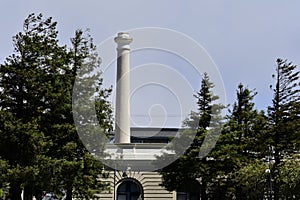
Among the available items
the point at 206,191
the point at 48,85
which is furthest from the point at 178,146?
the point at 48,85

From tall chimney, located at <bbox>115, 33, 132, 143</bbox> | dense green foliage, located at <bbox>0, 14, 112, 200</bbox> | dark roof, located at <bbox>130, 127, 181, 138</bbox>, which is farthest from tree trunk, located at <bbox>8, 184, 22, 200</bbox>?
dark roof, located at <bbox>130, 127, 181, 138</bbox>

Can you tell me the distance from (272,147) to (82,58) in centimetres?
1316

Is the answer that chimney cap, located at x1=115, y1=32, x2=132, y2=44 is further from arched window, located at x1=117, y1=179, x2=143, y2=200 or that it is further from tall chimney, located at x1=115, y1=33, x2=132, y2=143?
arched window, located at x1=117, y1=179, x2=143, y2=200

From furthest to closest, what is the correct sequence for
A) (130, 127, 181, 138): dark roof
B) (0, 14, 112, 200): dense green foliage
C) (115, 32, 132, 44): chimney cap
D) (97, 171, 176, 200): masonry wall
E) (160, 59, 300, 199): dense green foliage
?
(130, 127, 181, 138): dark roof → (115, 32, 132, 44): chimney cap → (97, 171, 176, 200): masonry wall → (160, 59, 300, 199): dense green foliage → (0, 14, 112, 200): dense green foliage

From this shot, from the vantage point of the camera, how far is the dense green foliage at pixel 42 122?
27.0 metres

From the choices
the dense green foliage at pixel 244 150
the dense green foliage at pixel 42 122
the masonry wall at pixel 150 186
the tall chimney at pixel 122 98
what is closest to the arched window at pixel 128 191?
the masonry wall at pixel 150 186

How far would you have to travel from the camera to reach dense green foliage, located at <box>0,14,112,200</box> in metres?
27.0

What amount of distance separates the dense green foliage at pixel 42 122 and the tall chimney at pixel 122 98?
45.1 feet

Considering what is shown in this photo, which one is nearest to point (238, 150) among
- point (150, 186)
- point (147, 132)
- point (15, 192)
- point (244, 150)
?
point (244, 150)

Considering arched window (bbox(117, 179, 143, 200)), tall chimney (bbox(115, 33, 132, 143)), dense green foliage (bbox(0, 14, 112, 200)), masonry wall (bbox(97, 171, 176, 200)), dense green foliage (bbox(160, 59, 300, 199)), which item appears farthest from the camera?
arched window (bbox(117, 179, 143, 200))

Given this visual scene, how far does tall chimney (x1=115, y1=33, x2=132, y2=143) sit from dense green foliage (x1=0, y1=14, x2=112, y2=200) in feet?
45.1

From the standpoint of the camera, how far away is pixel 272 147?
33.8 m

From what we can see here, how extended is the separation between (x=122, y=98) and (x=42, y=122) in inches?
668

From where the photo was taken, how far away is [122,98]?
1793 inches
